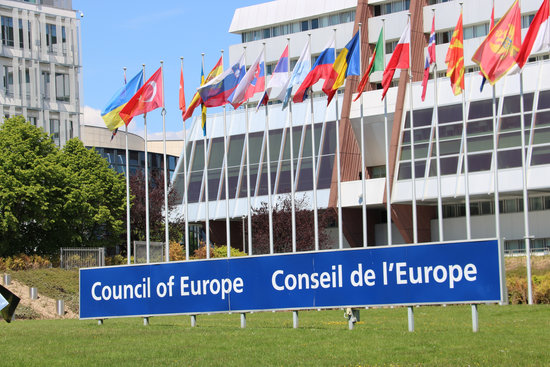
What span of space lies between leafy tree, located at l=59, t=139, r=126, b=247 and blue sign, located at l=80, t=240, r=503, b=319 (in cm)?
2710

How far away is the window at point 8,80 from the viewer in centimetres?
7938

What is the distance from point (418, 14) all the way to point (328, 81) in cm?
3039

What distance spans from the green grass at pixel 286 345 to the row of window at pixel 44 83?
5719cm

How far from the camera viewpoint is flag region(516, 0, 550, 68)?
89.5 feet

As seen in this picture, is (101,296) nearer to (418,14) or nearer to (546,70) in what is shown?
(546,70)

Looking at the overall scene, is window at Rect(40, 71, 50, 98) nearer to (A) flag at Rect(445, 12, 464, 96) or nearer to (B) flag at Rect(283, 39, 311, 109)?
(B) flag at Rect(283, 39, 311, 109)

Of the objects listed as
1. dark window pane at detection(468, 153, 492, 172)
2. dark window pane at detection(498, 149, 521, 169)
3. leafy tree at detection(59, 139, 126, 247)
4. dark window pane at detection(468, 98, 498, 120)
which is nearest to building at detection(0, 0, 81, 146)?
leafy tree at detection(59, 139, 126, 247)

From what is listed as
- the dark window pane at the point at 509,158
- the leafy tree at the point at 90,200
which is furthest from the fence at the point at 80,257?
the dark window pane at the point at 509,158

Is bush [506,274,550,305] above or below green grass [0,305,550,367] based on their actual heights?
above

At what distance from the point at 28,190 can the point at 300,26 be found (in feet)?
96.9

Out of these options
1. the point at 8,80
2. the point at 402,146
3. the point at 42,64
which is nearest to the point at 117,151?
the point at 42,64

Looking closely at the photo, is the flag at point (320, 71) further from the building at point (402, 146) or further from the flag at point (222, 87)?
the building at point (402, 146)

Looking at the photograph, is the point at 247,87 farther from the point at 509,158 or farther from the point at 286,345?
the point at 509,158

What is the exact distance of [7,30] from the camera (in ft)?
262
